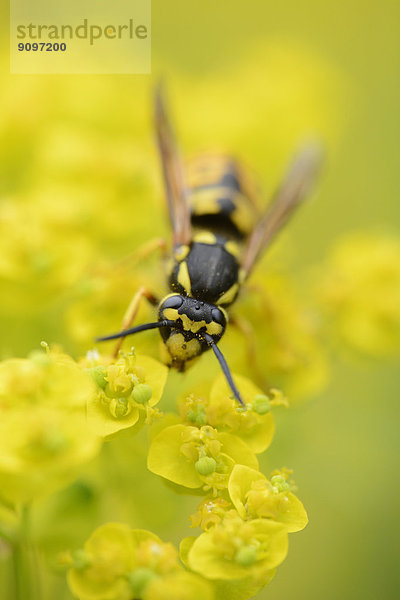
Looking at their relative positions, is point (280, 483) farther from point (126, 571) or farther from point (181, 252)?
point (181, 252)

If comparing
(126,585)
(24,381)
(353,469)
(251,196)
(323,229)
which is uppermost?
(24,381)

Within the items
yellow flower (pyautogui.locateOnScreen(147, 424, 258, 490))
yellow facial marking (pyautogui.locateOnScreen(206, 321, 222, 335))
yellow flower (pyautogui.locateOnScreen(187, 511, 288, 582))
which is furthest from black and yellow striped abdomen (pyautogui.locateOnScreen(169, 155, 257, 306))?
yellow flower (pyautogui.locateOnScreen(187, 511, 288, 582))

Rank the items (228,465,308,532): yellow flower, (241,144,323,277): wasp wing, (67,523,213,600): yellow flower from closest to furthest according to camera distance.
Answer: (67,523,213,600): yellow flower, (228,465,308,532): yellow flower, (241,144,323,277): wasp wing

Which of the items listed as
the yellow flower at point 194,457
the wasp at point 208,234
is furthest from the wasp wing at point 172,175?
the yellow flower at point 194,457

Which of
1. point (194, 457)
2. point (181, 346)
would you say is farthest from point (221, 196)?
point (194, 457)

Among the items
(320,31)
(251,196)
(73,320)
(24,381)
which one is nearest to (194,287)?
(73,320)

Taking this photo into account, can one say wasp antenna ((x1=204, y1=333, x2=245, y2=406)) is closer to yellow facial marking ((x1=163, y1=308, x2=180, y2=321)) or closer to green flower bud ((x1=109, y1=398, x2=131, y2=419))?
yellow facial marking ((x1=163, y1=308, x2=180, y2=321))

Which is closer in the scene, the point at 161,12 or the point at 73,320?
the point at 73,320

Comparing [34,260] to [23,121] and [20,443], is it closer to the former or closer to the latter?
[23,121]
